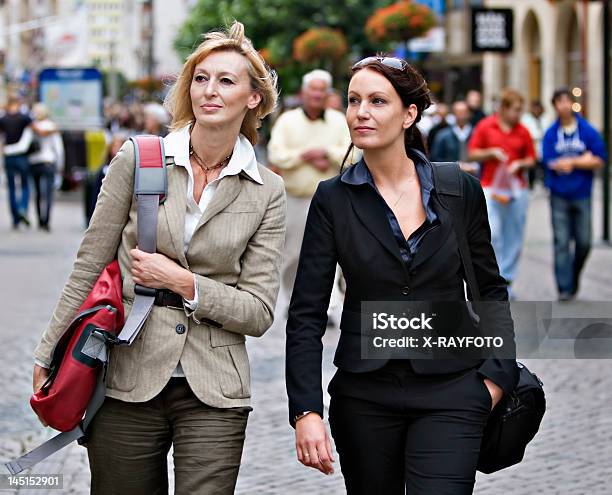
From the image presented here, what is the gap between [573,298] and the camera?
11.8 m

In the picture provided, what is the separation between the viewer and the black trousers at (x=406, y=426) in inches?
140

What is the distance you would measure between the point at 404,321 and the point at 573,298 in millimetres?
8384

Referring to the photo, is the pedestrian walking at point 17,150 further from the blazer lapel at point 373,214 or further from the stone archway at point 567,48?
the stone archway at point 567,48

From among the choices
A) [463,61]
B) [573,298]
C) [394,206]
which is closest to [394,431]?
[394,206]

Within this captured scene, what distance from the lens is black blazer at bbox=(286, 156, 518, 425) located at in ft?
11.9

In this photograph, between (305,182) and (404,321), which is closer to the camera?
(404,321)

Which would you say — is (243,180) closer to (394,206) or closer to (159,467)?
(394,206)

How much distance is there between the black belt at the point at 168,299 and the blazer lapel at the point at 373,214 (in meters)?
0.52

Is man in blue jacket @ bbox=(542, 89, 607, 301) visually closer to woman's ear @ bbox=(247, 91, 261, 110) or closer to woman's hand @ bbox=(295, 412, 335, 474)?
woman's ear @ bbox=(247, 91, 261, 110)

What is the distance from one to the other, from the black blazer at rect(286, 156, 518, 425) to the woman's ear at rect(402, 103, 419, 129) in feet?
0.67

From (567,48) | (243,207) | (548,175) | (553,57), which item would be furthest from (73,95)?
(243,207)

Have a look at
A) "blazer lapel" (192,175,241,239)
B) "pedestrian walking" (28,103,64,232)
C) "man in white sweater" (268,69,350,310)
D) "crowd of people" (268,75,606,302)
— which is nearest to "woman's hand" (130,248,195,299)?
"blazer lapel" (192,175,241,239)

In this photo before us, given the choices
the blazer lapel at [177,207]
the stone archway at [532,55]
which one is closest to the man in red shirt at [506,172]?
the blazer lapel at [177,207]

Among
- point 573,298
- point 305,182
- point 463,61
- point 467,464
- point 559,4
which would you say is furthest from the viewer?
point 463,61
